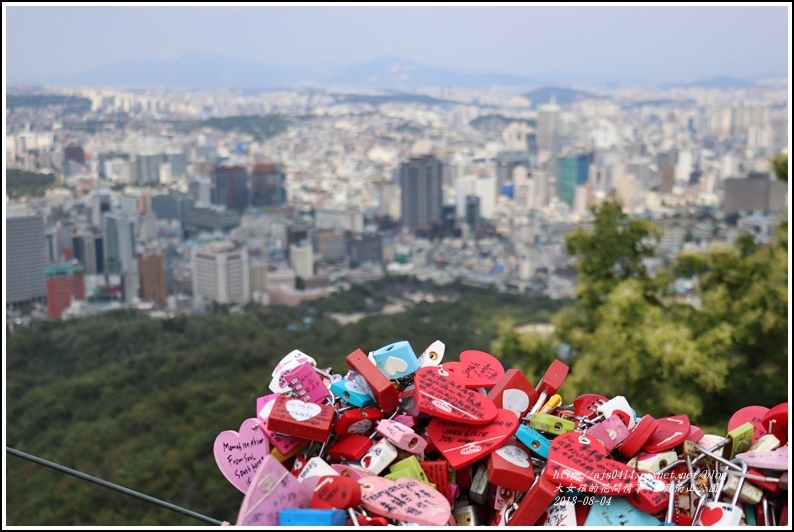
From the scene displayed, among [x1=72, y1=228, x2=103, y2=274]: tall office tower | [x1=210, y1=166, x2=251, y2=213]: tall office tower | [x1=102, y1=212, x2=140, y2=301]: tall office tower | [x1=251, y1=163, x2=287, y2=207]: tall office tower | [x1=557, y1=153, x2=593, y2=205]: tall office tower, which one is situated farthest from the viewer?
[x1=557, y1=153, x2=593, y2=205]: tall office tower

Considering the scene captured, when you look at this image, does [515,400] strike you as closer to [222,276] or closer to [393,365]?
[393,365]

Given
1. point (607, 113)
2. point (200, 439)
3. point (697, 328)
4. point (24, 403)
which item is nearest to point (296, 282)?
point (24, 403)

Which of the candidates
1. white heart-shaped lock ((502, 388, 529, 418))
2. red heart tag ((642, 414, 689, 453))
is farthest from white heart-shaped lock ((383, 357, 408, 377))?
red heart tag ((642, 414, 689, 453))

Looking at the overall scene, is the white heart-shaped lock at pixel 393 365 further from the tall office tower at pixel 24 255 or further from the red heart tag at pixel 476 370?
the tall office tower at pixel 24 255

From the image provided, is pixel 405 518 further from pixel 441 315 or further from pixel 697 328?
pixel 441 315

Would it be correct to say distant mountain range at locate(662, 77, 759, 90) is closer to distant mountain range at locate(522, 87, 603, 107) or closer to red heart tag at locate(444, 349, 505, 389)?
distant mountain range at locate(522, 87, 603, 107)

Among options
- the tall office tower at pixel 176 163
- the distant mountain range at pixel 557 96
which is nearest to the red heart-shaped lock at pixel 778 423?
the tall office tower at pixel 176 163
